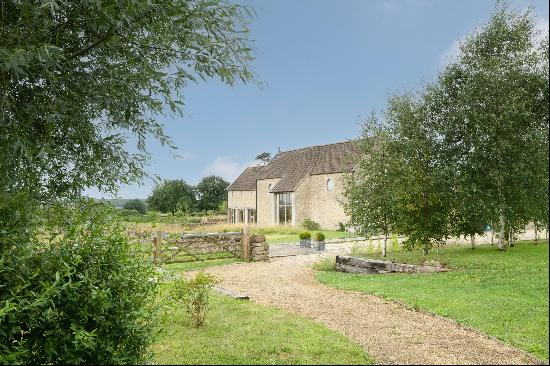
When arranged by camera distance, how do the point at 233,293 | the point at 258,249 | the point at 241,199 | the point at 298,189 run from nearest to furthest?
1. the point at 233,293
2. the point at 258,249
3. the point at 298,189
4. the point at 241,199

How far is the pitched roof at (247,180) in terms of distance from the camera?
58344 millimetres

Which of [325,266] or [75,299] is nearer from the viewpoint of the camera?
[75,299]

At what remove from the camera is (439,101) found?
15594mm

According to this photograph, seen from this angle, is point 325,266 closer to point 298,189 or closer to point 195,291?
point 195,291

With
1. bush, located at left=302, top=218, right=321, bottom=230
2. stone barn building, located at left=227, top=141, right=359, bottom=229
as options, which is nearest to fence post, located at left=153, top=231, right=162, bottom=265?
stone barn building, located at left=227, top=141, right=359, bottom=229

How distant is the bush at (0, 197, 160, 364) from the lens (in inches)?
254

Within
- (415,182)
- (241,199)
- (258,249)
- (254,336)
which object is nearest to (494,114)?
(415,182)

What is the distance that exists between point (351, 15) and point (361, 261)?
47.1 feet

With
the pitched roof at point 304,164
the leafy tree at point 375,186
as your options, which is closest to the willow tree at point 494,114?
the leafy tree at point 375,186

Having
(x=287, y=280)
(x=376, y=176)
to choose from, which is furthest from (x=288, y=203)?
(x=287, y=280)

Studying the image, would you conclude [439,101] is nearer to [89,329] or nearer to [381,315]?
[381,315]

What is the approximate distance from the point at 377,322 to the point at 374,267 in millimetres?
9622

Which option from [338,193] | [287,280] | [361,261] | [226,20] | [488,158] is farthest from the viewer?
[338,193]

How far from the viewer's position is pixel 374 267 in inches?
761
